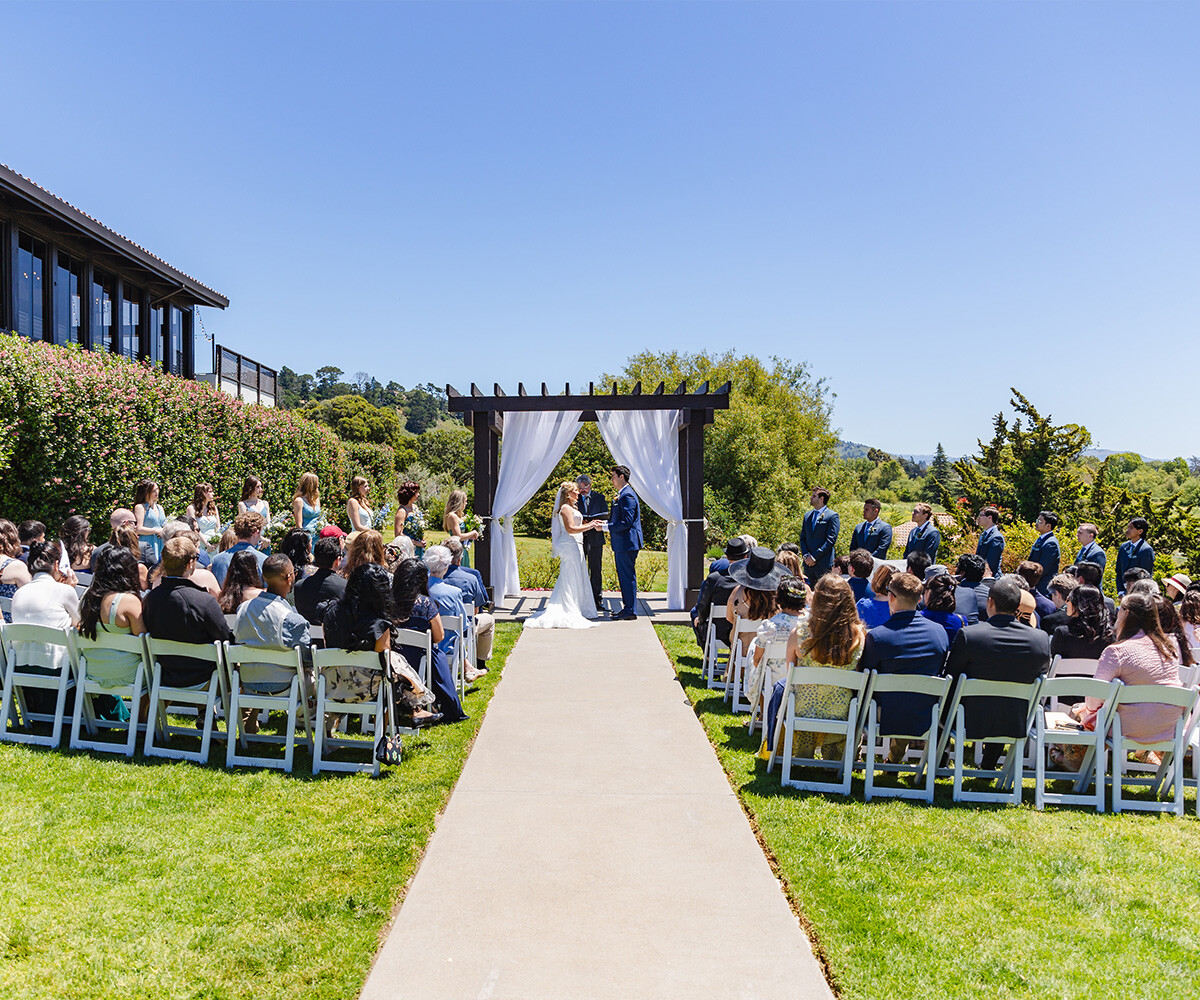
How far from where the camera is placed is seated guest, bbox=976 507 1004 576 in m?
9.95

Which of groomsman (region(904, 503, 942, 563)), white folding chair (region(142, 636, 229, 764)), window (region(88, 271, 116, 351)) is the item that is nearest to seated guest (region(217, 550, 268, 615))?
white folding chair (region(142, 636, 229, 764))

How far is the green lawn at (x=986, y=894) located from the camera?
3.23 m

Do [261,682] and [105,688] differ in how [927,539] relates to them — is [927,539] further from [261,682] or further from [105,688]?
[105,688]

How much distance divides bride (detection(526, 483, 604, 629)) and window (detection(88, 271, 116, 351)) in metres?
12.2

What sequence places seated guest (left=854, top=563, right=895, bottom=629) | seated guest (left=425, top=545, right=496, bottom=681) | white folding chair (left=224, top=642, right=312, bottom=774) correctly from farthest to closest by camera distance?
seated guest (left=425, top=545, right=496, bottom=681), seated guest (left=854, top=563, right=895, bottom=629), white folding chair (left=224, top=642, right=312, bottom=774)

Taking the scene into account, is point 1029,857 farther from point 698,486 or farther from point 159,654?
point 698,486

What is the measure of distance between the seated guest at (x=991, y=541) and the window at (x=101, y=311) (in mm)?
17190

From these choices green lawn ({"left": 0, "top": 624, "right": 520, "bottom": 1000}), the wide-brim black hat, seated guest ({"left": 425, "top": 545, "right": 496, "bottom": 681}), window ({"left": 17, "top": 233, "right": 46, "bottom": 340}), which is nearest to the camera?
green lawn ({"left": 0, "top": 624, "right": 520, "bottom": 1000})

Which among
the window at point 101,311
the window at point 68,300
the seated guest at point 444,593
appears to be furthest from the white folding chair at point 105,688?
the window at point 101,311

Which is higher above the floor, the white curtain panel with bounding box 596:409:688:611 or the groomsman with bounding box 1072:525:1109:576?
the white curtain panel with bounding box 596:409:688:611

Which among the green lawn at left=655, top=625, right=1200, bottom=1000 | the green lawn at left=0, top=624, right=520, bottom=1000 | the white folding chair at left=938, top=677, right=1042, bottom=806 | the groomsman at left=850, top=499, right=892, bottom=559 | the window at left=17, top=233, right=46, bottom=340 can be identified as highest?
the window at left=17, top=233, right=46, bottom=340

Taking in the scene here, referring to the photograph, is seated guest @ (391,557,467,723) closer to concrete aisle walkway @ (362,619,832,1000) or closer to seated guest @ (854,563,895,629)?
concrete aisle walkway @ (362,619,832,1000)

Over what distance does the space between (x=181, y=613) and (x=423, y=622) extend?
165cm

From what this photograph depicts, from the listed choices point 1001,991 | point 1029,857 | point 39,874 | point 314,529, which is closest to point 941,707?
point 1029,857
